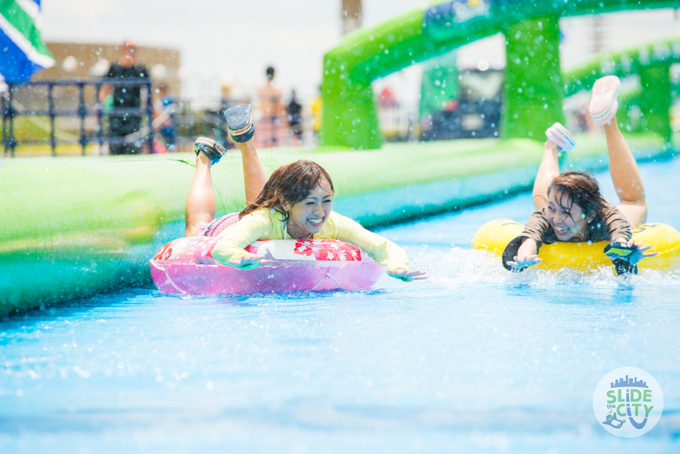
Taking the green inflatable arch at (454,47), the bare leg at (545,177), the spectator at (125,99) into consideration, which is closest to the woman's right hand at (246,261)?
the bare leg at (545,177)

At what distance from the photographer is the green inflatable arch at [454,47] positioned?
21.6 feet

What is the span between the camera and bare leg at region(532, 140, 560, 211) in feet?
12.4

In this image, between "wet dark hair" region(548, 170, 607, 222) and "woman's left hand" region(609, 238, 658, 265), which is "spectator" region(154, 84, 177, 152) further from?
"woman's left hand" region(609, 238, 658, 265)

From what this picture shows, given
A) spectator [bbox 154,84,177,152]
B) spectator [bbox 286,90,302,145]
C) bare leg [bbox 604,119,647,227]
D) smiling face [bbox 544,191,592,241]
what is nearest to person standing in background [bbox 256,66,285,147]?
spectator [bbox 286,90,302,145]

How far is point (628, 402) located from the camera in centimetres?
172

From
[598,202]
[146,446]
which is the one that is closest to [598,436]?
[146,446]

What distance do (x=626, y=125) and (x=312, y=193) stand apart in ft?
38.6

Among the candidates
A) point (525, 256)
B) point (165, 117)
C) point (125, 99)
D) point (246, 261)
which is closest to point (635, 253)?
point (525, 256)

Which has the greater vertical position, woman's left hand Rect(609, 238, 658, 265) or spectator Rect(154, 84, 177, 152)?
spectator Rect(154, 84, 177, 152)

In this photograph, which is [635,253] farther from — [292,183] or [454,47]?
[454,47]

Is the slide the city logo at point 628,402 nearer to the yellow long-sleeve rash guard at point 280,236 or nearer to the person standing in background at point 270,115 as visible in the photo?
the yellow long-sleeve rash guard at point 280,236

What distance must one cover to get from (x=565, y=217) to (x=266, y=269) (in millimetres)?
1258

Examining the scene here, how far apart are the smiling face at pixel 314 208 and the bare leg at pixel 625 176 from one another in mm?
1511

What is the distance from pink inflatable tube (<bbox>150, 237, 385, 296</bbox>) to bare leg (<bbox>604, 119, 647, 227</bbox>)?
4.61 ft
